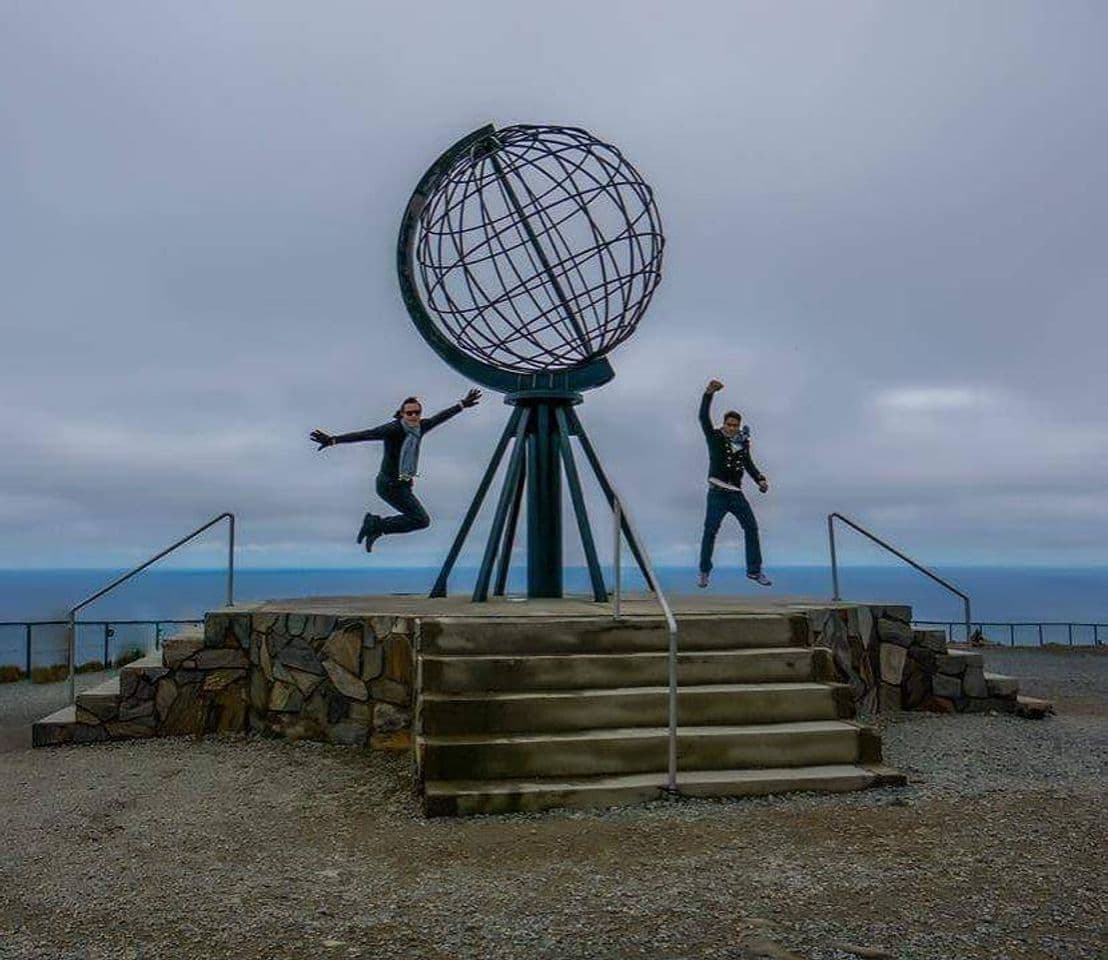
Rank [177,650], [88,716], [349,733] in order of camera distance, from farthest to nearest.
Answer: [177,650] < [88,716] < [349,733]

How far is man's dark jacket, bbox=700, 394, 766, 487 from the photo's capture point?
962 centimetres

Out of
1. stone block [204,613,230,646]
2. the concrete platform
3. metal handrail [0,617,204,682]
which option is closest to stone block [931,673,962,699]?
the concrete platform

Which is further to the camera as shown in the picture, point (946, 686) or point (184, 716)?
point (946, 686)

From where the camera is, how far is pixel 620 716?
19.9 ft

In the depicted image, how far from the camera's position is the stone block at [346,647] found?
7.26m

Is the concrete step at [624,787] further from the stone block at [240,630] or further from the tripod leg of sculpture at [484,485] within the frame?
the tripod leg of sculpture at [484,485]

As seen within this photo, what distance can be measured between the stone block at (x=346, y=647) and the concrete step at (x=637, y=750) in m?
1.64

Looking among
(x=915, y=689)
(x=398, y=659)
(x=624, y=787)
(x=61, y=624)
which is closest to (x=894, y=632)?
Result: (x=915, y=689)

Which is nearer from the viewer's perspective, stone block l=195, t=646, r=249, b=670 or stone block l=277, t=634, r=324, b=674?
stone block l=277, t=634, r=324, b=674

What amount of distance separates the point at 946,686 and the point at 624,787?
464 centimetres

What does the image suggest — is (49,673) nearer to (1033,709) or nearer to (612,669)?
(612,669)

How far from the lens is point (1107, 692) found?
10883 millimetres

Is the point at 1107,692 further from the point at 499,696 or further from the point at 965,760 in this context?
the point at 499,696

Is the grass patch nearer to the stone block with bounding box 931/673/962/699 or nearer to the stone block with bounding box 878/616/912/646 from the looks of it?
the stone block with bounding box 878/616/912/646
